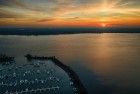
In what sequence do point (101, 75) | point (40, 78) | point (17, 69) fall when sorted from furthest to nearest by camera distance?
point (17, 69)
point (101, 75)
point (40, 78)

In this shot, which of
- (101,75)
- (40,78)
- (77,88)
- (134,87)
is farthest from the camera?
(101,75)

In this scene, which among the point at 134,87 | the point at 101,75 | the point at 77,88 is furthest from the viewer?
the point at 101,75

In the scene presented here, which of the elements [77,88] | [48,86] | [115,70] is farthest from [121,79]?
[48,86]

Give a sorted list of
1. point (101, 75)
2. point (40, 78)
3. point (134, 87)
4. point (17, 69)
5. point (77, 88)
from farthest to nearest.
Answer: point (17, 69) → point (101, 75) → point (40, 78) → point (134, 87) → point (77, 88)

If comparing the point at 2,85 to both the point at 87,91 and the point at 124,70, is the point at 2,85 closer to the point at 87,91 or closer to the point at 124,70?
the point at 87,91

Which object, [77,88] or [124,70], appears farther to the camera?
[124,70]

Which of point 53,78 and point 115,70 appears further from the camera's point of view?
point 115,70

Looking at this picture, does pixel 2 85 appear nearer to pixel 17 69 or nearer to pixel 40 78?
pixel 40 78

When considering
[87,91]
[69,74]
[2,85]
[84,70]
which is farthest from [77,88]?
[84,70]
